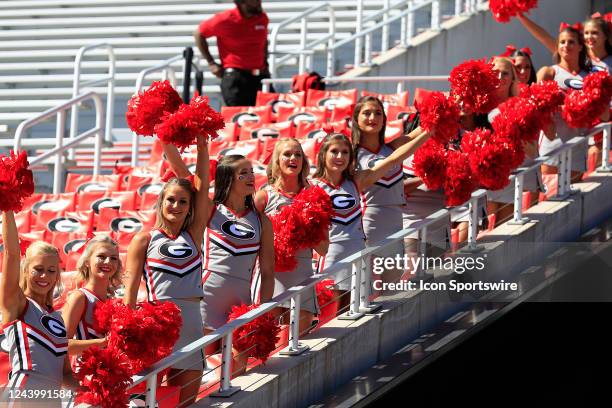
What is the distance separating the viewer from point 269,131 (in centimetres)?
1194

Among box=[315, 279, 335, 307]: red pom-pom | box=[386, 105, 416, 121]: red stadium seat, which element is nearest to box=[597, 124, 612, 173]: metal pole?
box=[386, 105, 416, 121]: red stadium seat

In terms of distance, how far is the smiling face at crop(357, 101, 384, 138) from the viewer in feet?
26.3

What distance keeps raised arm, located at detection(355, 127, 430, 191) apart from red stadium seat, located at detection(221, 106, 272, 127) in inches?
173

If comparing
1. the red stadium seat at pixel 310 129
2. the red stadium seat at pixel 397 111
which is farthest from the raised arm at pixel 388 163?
the red stadium seat at pixel 397 111

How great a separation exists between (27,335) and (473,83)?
2833 millimetres

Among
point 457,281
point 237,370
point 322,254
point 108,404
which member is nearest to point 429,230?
point 457,281

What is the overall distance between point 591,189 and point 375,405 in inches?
111

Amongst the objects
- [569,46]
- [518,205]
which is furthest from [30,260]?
[569,46]

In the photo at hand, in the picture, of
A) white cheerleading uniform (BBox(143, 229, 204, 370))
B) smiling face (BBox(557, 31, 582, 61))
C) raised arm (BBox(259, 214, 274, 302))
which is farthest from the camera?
smiling face (BBox(557, 31, 582, 61))

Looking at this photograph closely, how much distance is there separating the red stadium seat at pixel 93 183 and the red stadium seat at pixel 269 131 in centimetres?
110

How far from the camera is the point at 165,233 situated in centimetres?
675

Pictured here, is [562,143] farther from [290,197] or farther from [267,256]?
[267,256]

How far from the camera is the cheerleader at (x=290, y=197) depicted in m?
7.44

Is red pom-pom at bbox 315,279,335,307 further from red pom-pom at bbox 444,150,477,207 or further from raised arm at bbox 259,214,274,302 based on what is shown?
red pom-pom at bbox 444,150,477,207
